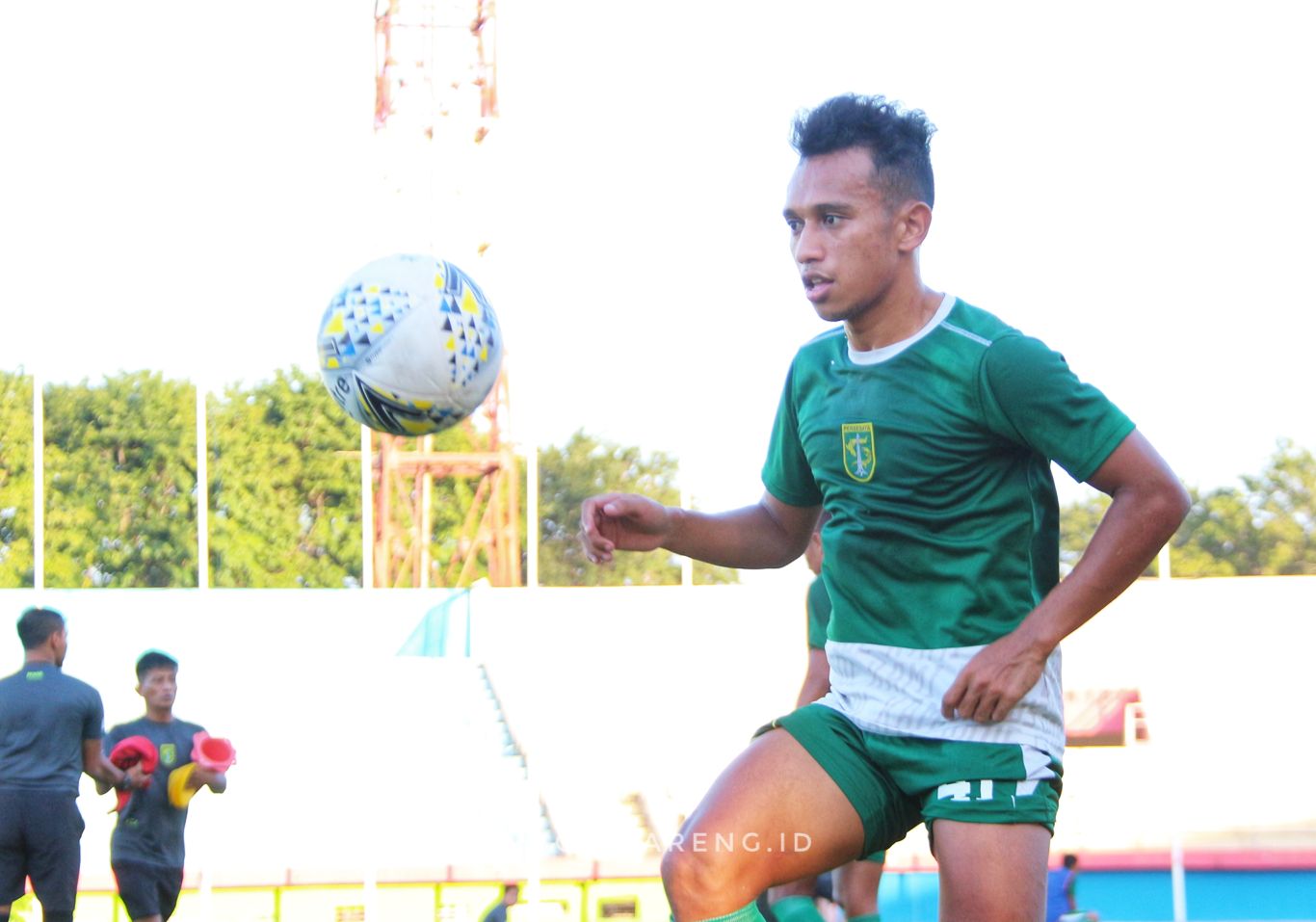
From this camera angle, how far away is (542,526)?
42.5 meters

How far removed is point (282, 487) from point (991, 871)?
122 ft

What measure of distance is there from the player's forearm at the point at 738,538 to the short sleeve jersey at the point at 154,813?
17.9 ft

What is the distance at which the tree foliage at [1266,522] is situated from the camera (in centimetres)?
3944

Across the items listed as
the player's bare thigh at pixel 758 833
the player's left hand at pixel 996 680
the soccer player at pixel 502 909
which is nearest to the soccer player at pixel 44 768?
the soccer player at pixel 502 909

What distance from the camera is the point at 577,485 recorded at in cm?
4428

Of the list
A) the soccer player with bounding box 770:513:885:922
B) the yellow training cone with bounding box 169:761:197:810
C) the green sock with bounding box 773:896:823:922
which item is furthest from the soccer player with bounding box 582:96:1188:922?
the yellow training cone with bounding box 169:761:197:810

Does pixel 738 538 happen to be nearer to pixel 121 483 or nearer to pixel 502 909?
pixel 502 909

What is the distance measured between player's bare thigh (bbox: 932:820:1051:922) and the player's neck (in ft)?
3.40

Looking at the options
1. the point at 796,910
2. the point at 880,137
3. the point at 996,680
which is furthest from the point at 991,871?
the point at 796,910

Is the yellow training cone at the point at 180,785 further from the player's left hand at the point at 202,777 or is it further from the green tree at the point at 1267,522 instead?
the green tree at the point at 1267,522

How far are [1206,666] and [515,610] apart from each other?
11.2 meters

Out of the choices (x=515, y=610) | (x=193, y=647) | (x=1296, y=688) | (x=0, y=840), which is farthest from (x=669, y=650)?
(x=0, y=840)

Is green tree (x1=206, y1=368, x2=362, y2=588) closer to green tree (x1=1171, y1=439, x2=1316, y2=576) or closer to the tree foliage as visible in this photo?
the tree foliage

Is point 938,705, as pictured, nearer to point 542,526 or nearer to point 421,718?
point 421,718
